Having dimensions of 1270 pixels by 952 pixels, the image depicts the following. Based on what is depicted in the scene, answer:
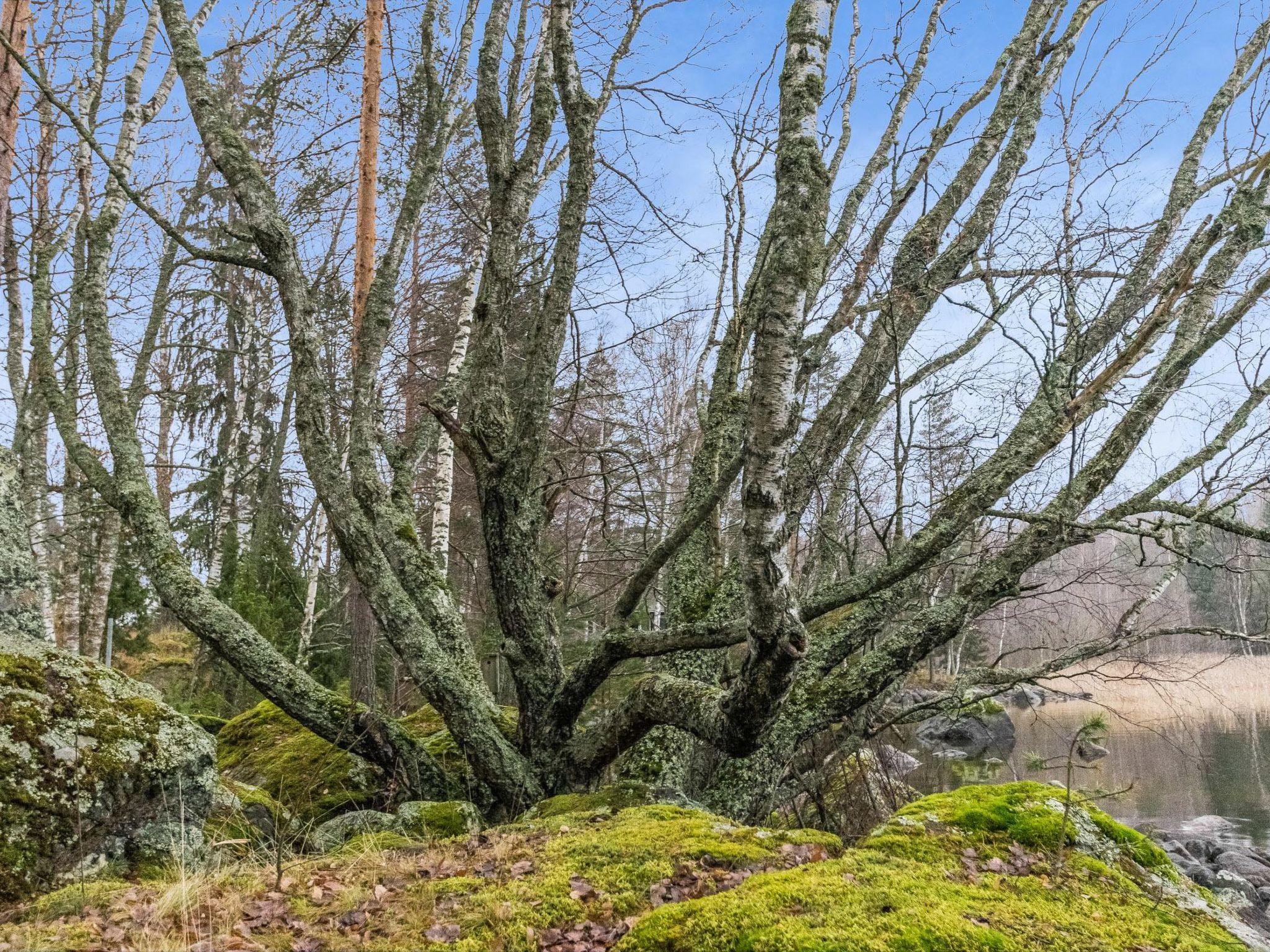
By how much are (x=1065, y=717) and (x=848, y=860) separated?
2040 centimetres

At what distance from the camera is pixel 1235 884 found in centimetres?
746

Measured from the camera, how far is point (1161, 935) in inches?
92.8

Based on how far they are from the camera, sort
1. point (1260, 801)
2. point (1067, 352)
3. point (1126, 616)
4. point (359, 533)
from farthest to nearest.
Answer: point (1260, 801) → point (1126, 616) → point (1067, 352) → point (359, 533)

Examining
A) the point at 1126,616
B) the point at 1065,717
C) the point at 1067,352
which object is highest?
the point at 1067,352

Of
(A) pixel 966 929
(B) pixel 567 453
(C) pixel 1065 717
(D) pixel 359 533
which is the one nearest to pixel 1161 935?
(A) pixel 966 929

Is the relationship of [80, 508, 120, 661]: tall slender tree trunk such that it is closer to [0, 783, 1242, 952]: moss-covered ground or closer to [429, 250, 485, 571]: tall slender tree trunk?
[429, 250, 485, 571]: tall slender tree trunk

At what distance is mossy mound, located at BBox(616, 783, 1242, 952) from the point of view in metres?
2.10

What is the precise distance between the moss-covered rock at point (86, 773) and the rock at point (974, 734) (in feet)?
51.1

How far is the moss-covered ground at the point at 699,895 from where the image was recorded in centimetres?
218

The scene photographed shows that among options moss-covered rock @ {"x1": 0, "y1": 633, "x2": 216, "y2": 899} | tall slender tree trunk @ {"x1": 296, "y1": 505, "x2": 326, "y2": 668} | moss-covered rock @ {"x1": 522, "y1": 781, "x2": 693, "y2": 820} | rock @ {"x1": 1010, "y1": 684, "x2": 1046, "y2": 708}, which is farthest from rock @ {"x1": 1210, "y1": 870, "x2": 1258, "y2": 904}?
rock @ {"x1": 1010, "y1": 684, "x2": 1046, "y2": 708}

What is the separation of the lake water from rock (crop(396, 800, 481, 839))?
458 centimetres

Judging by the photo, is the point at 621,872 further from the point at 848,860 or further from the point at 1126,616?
the point at 1126,616

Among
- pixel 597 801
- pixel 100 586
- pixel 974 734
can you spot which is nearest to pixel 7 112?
pixel 100 586

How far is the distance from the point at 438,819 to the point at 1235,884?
25.7 ft
